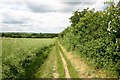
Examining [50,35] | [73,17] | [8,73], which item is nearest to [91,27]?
[8,73]

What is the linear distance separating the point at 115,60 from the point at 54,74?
4234 millimetres

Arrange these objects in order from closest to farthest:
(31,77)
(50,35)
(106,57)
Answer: (106,57) → (31,77) → (50,35)

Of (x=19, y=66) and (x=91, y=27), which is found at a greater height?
(x=91, y=27)

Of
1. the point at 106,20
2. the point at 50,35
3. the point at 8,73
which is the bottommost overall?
the point at 50,35

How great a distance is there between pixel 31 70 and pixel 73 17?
26810 millimetres

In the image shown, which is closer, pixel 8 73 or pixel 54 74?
pixel 8 73

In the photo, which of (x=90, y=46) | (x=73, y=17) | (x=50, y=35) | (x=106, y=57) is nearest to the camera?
(x=106, y=57)

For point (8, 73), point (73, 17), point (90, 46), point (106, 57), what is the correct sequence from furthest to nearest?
point (73, 17), point (90, 46), point (106, 57), point (8, 73)

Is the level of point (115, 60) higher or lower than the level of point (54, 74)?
higher

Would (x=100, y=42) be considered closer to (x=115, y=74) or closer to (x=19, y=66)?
(x=115, y=74)

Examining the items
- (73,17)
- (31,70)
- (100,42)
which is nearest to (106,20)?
(100,42)

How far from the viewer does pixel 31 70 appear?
17.6 m

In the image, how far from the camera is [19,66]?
15609 millimetres

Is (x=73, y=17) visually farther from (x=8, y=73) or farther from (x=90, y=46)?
(x=8, y=73)
